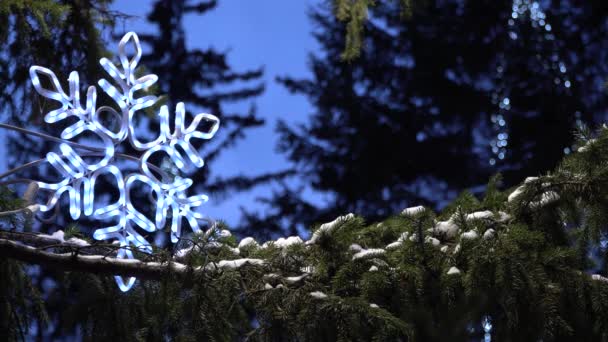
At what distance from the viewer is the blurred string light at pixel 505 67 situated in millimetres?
8466


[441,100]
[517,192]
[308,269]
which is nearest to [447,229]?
[517,192]

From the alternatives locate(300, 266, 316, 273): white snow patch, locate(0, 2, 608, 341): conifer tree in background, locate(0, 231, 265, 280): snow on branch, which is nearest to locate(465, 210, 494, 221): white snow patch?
locate(0, 2, 608, 341): conifer tree in background

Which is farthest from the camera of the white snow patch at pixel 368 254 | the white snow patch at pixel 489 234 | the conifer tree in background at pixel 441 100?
the conifer tree in background at pixel 441 100

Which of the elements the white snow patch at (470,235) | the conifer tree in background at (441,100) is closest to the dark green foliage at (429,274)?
the white snow patch at (470,235)

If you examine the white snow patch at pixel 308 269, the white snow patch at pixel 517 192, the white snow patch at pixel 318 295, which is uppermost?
the white snow patch at pixel 517 192

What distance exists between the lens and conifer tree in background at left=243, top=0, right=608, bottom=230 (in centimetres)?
838

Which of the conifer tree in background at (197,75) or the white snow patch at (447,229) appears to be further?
the conifer tree in background at (197,75)

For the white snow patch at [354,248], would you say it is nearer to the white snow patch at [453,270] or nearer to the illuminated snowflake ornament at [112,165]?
the white snow patch at [453,270]

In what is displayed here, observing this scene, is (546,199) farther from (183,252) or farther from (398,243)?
(183,252)

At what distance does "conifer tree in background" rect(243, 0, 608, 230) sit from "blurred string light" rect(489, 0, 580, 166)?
0.4 inches

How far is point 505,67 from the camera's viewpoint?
8.85 metres

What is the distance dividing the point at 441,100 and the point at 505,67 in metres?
0.64

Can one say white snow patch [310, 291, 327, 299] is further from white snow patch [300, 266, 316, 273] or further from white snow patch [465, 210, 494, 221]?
white snow patch [465, 210, 494, 221]

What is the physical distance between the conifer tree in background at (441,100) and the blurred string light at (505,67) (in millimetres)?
10
